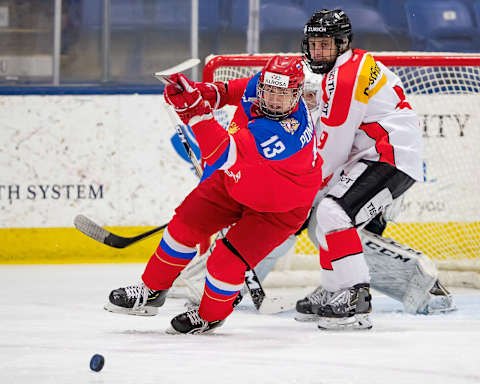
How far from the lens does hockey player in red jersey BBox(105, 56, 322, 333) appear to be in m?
2.23

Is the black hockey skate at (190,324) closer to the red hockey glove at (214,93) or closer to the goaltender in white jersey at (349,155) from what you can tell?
the goaltender in white jersey at (349,155)

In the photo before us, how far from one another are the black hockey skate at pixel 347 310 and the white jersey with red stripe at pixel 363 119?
1.39ft

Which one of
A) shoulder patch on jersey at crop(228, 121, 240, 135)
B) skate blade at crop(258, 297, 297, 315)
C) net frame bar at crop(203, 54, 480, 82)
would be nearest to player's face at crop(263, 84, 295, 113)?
shoulder patch on jersey at crop(228, 121, 240, 135)

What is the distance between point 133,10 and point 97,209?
A: 129cm

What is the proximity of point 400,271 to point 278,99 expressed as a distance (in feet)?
3.15

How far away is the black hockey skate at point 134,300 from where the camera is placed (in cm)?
247

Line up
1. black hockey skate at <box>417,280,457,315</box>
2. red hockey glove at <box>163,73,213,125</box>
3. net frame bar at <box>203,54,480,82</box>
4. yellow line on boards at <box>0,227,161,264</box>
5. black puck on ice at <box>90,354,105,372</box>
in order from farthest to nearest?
yellow line on boards at <box>0,227,161,264</box>
net frame bar at <box>203,54,480,82</box>
black hockey skate at <box>417,280,457,315</box>
red hockey glove at <box>163,73,213,125</box>
black puck on ice at <box>90,354,105,372</box>

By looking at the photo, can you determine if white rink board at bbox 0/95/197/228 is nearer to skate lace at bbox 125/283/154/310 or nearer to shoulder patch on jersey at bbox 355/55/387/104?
shoulder patch on jersey at bbox 355/55/387/104

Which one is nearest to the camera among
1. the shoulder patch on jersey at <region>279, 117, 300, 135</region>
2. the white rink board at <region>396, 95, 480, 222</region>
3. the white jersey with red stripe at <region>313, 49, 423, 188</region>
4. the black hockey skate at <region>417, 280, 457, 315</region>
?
the shoulder patch on jersey at <region>279, 117, 300, 135</region>

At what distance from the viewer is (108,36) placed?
15.9 feet

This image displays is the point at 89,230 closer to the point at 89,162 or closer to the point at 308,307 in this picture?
the point at 308,307

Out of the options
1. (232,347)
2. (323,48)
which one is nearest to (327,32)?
(323,48)

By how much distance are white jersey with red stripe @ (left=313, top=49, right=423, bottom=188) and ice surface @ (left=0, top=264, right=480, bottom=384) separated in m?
Answer: 0.52

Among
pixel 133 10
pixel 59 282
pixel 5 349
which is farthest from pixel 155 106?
pixel 5 349
